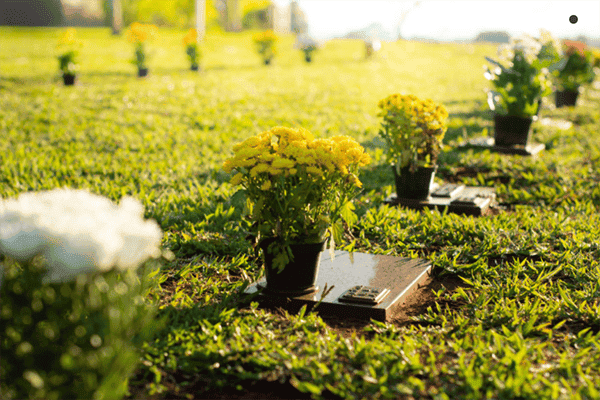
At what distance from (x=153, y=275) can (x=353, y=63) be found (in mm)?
19695

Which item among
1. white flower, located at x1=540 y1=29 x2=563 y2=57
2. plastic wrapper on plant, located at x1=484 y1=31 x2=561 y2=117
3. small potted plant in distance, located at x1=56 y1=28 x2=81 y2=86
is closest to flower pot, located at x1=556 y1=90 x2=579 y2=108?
white flower, located at x1=540 y1=29 x2=563 y2=57

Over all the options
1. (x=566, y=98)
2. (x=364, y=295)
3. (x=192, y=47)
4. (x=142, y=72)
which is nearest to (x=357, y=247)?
(x=364, y=295)

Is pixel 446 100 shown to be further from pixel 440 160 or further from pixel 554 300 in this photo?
pixel 554 300

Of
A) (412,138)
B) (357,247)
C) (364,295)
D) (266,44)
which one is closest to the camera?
(364,295)

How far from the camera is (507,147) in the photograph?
7047 mm

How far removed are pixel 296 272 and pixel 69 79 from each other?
1030 centimetres

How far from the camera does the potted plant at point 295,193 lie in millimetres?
2811

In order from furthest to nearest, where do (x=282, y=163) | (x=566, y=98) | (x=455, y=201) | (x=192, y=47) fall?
(x=192, y=47), (x=566, y=98), (x=455, y=201), (x=282, y=163)

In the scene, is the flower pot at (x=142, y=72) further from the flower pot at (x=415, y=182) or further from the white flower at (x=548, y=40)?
the flower pot at (x=415, y=182)

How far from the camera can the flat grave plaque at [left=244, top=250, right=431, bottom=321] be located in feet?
9.67

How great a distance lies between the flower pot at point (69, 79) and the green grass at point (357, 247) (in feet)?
3.39

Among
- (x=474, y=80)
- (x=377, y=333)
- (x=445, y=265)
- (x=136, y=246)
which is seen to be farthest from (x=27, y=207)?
(x=474, y=80)

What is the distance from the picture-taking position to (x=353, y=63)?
21875 mm

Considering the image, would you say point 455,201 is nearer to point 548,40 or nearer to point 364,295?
point 364,295
